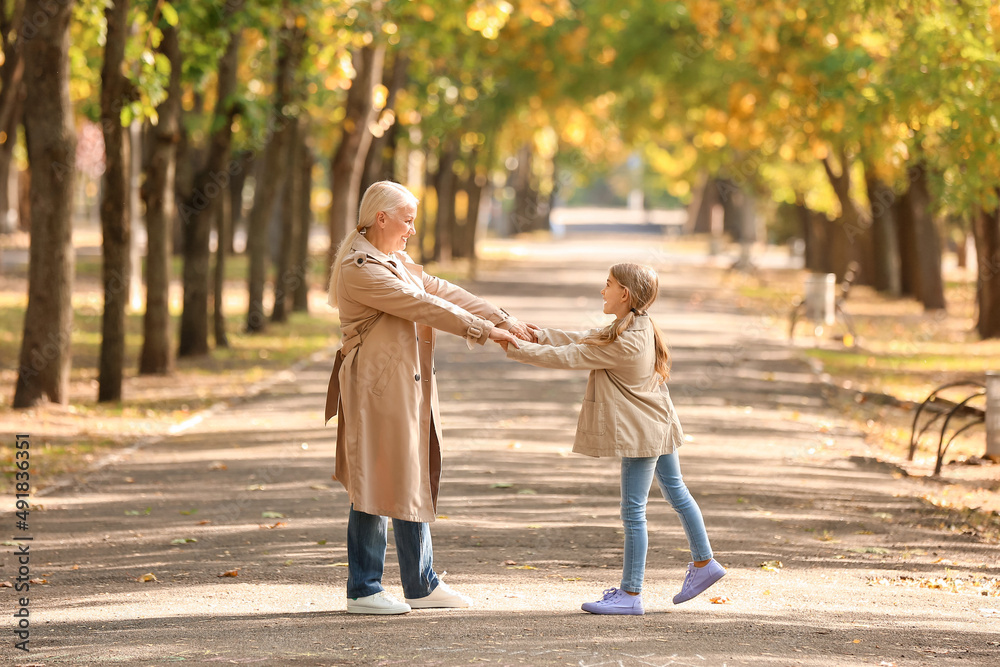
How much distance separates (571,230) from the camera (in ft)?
307

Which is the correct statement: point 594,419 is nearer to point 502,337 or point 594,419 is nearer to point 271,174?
point 502,337

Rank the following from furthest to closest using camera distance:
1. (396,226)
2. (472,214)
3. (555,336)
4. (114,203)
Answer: (472,214), (114,203), (555,336), (396,226)

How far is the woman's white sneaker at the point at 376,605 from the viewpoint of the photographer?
5.96m

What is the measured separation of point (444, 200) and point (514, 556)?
32105 millimetres

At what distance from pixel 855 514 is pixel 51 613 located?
536 centimetres

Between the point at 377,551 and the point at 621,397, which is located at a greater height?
the point at 621,397

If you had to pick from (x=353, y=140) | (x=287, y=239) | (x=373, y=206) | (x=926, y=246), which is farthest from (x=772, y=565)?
(x=926, y=246)

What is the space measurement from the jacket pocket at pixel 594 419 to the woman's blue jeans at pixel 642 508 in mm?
208

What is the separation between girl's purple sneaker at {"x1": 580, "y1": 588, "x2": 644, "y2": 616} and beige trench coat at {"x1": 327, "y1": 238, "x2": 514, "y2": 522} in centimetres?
89

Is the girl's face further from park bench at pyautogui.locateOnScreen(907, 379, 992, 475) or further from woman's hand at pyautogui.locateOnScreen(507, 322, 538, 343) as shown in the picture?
park bench at pyautogui.locateOnScreen(907, 379, 992, 475)

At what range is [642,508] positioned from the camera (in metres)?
6.09

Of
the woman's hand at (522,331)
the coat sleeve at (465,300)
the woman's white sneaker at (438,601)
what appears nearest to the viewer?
the woman's white sneaker at (438,601)

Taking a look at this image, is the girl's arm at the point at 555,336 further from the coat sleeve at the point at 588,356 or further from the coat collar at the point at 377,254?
the coat collar at the point at 377,254

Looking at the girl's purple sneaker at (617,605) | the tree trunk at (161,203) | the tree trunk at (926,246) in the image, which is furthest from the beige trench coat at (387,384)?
the tree trunk at (926,246)
